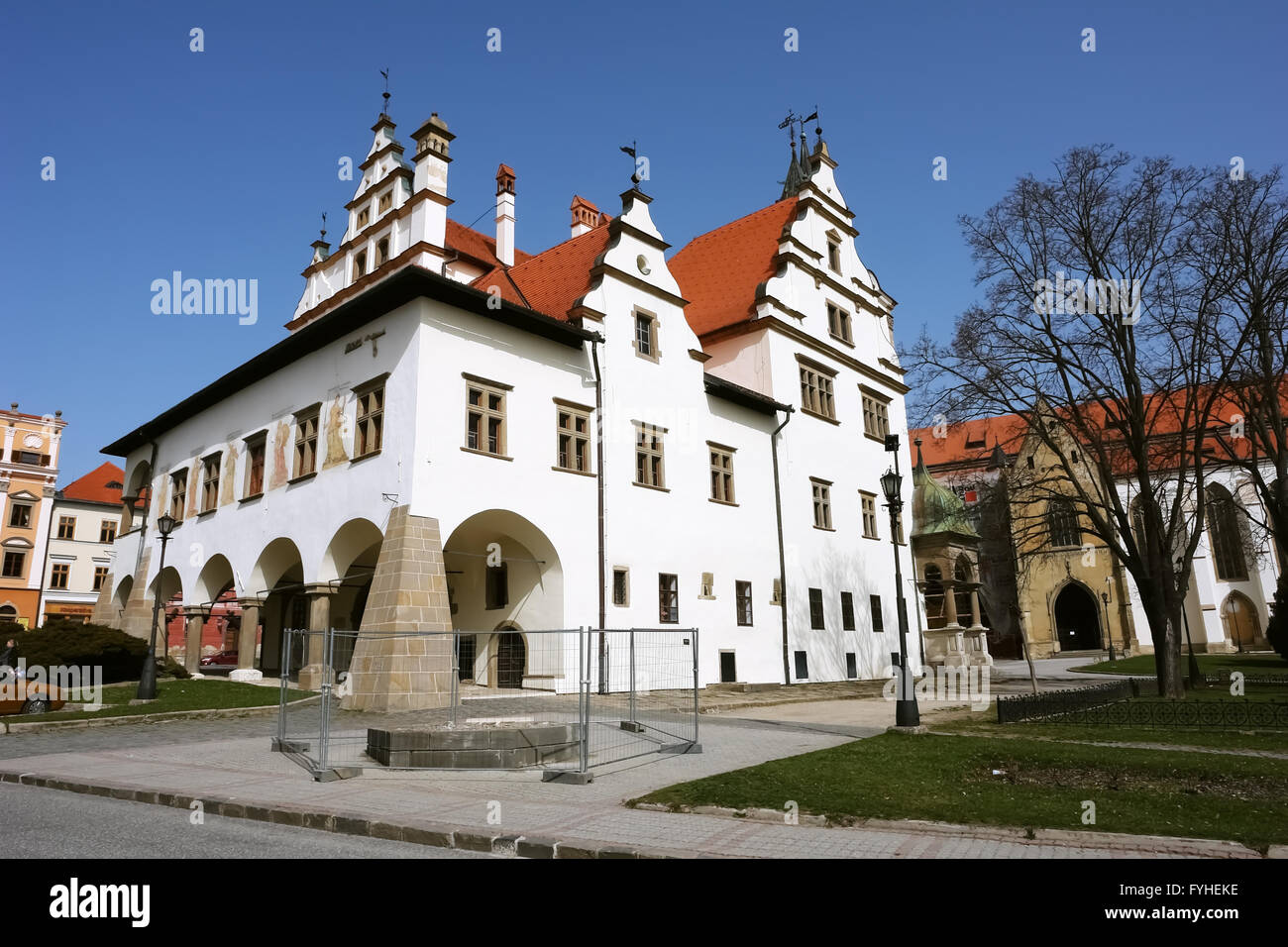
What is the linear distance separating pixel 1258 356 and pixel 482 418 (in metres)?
20.8

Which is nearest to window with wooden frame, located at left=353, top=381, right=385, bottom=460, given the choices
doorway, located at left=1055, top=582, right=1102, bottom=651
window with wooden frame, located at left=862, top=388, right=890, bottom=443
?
window with wooden frame, located at left=862, top=388, right=890, bottom=443

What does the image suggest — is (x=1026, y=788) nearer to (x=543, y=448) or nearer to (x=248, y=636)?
(x=543, y=448)

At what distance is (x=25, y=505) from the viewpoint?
56.6 metres

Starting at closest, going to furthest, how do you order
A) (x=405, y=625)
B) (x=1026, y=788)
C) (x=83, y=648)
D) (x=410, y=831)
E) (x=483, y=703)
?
(x=410, y=831), (x=1026, y=788), (x=483, y=703), (x=405, y=625), (x=83, y=648)

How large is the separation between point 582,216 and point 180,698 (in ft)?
90.3

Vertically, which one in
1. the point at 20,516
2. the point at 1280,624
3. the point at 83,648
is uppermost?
the point at 20,516

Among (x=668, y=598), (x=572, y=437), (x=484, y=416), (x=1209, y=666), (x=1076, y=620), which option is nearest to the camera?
(x=484, y=416)

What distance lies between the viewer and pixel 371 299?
2103 centimetres

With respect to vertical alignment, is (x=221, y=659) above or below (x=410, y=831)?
above

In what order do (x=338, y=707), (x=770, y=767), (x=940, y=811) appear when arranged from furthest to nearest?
(x=338, y=707)
(x=770, y=767)
(x=940, y=811)

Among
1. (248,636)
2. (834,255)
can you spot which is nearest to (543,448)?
(248,636)

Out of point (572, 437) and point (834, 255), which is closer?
point (572, 437)

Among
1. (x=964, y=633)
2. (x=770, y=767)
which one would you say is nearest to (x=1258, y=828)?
(x=770, y=767)
